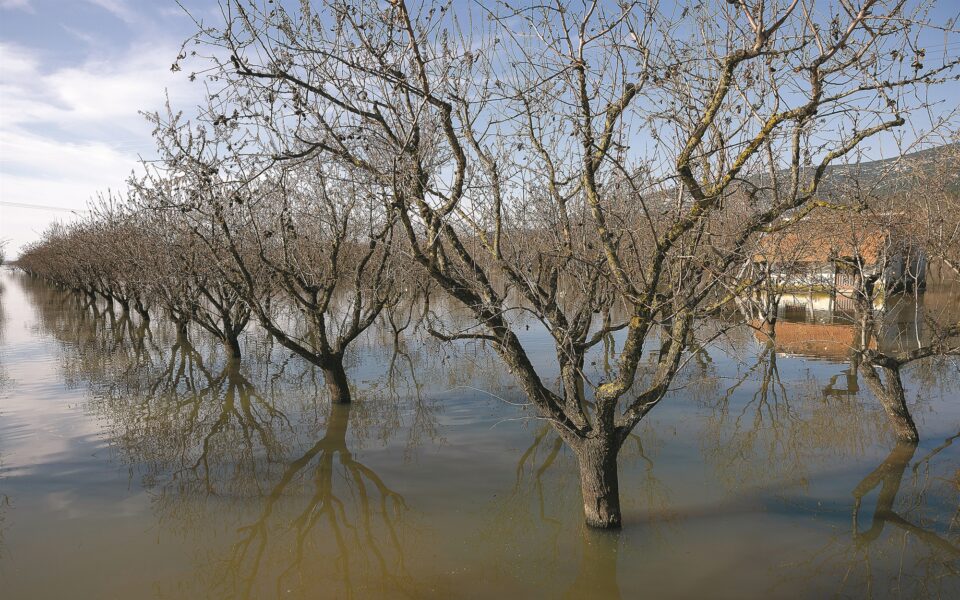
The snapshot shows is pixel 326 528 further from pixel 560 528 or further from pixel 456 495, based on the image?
pixel 560 528

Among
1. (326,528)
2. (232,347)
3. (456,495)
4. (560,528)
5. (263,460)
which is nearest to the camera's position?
(560,528)

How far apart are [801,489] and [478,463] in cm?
360

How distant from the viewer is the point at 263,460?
8.23 meters

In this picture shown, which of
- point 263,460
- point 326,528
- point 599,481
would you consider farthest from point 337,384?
point 599,481

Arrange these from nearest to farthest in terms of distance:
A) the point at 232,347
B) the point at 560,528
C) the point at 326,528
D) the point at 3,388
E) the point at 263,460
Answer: the point at 560,528 → the point at 326,528 → the point at 263,460 → the point at 3,388 → the point at 232,347

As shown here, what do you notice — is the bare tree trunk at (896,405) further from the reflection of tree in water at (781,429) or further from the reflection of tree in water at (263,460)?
the reflection of tree in water at (263,460)

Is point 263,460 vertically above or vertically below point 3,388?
below

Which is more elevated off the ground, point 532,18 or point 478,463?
point 532,18

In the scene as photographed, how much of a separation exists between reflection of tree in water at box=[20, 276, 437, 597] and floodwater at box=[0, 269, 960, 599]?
4cm

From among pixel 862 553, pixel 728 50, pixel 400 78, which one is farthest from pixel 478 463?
pixel 728 50

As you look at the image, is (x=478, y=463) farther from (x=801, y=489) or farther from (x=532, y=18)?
(x=532, y=18)

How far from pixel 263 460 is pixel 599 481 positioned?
4592mm

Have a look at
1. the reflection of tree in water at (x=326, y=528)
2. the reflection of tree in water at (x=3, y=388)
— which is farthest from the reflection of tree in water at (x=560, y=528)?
the reflection of tree in water at (x=3, y=388)

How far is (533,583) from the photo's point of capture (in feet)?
16.9
